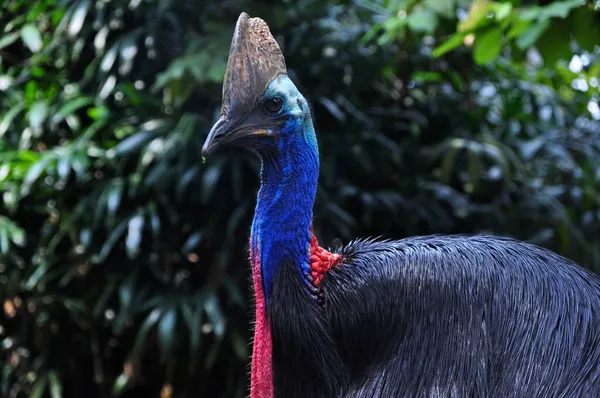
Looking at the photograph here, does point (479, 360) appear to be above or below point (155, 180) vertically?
above

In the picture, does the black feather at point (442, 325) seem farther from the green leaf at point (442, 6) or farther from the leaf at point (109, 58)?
the leaf at point (109, 58)

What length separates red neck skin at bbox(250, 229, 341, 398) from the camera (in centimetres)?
176

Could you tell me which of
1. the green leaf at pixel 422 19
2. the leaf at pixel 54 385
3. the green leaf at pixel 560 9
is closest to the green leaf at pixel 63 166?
the leaf at pixel 54 385

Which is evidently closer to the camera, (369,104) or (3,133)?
(3,133)

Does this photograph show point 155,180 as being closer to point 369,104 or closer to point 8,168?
point 8,168

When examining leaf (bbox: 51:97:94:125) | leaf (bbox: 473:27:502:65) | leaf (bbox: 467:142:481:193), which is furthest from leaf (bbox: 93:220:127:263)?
leaf (bbox: 473:27:502:65)

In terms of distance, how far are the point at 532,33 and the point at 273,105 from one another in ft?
3.10

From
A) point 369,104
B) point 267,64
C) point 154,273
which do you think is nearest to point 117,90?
point 154,273

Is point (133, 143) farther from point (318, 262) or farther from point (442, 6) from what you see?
point (318, 262)

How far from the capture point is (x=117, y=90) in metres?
3.41

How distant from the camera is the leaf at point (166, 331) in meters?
3.11

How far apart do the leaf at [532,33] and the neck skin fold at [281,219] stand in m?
0.84

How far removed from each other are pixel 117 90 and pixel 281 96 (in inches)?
72.0

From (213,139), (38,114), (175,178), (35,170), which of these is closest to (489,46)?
(213,139)
